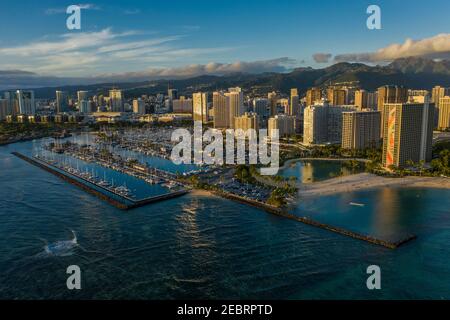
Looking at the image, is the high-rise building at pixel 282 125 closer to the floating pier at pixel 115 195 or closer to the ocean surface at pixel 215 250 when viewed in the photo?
the floating pier at pixel 115 195

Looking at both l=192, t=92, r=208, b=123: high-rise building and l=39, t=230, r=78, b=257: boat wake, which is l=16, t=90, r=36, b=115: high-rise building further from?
l=39, t=230, r=78, b=257: boat wake

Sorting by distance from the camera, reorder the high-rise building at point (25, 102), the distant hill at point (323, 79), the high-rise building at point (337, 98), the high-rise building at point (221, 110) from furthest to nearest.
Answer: the distant hill at point (323, 79) < the high-rise building at point (25, 102) < the high-rise building at point (337, 98) < the high-rise building at point (221, 110)

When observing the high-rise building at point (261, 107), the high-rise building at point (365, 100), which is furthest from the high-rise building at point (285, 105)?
the high-rise building at point (365, 100)

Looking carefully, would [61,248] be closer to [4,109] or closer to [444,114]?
[444,114]

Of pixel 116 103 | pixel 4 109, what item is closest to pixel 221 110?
pixel 116 103

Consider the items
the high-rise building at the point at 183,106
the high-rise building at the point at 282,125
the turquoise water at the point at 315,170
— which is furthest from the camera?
the high-rise building at the point at 183,106
